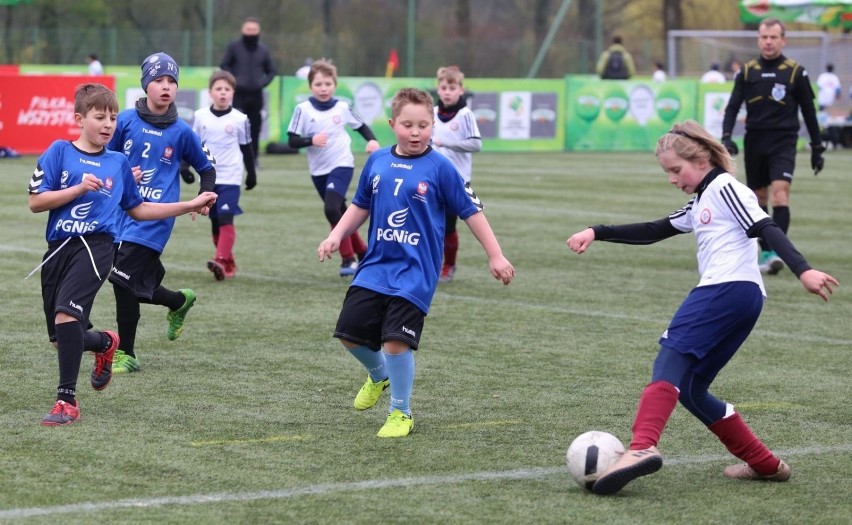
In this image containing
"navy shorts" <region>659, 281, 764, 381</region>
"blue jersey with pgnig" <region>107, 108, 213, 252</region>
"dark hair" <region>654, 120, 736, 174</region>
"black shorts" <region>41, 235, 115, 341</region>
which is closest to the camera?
"navy shorts" <region>659, 281, 764, 381</region>

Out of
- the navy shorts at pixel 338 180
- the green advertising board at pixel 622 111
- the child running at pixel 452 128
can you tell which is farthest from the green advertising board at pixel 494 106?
the child running at pixel 452 128

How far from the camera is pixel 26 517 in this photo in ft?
16.4

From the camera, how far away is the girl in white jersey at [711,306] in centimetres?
562

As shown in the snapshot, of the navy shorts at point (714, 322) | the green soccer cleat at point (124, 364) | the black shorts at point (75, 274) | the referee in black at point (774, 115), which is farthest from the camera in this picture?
the referee in black at point (774, 115)

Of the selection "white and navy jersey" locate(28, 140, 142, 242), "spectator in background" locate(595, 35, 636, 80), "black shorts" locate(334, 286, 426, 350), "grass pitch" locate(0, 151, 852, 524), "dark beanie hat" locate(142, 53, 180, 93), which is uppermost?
"spectator in background" locate(595, 35, 636, 80)

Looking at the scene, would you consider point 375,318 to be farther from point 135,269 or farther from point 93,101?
point 135,269

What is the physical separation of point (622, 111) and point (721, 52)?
10087mm

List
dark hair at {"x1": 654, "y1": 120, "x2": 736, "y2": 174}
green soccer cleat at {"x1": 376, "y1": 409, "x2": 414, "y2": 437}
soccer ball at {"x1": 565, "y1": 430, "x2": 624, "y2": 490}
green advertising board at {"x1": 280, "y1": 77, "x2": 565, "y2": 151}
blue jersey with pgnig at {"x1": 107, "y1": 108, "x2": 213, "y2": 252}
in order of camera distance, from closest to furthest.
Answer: soccer ball at {"x1": 565, "y1": 430, "x2": 624, "y2": 490} < dark hair at {"x1": 654, "y1": 120, "x2": 736, "y2": 174} < green soccer cleat at {"x1": 376, "y1": 409, "x2": 414, "y2": 437} < blue jersey with pgnig at {"x1": 107, "y1": 108, "x2": 213, "y2": 252} < green advertising board at {"x1": 280, "y1": 77, "x2": 565, "y2": 151}

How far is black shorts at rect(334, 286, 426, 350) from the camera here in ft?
21.3

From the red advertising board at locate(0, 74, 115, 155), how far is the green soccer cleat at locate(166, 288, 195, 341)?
53.6 ft

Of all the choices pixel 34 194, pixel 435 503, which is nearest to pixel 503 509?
pixel 435 503

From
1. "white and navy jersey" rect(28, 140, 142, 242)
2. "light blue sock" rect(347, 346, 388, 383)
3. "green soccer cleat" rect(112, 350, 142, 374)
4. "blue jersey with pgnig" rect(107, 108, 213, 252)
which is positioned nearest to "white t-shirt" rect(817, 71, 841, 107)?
"blue jersey with pgnig" rect(107, 108, 213, 252)

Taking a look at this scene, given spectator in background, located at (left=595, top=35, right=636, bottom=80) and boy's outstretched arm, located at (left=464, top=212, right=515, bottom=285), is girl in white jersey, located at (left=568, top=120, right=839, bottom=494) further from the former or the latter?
spectator in background, located at (left=595, top=35, right=636, bottom=80)

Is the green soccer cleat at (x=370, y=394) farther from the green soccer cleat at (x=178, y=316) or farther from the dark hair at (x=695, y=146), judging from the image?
the green soccer cleat at (x=178, y=316)
